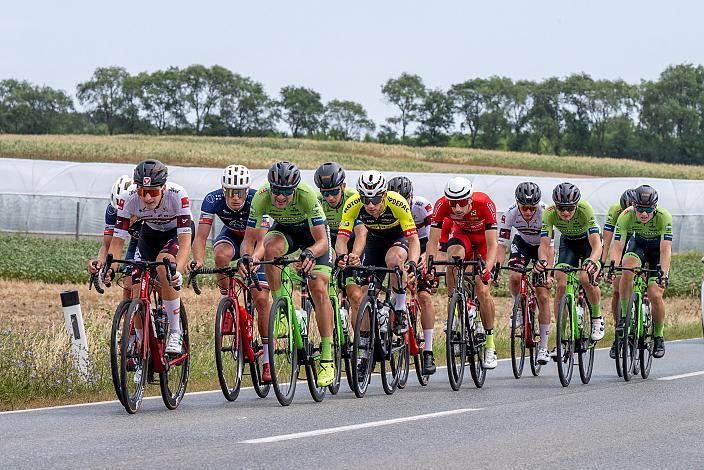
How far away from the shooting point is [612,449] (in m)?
8.91

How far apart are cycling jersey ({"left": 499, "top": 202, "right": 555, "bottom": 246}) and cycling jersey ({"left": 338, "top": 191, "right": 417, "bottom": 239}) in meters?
2.32

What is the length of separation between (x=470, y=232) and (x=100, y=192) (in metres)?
38.3

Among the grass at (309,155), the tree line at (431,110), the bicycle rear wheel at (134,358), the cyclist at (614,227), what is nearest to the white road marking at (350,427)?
the bicycle rear wheel at (134,358)

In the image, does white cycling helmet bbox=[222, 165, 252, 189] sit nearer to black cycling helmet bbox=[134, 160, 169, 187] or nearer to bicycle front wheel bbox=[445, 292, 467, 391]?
black cycling helmet bbox=[134, 160, 169, 187]

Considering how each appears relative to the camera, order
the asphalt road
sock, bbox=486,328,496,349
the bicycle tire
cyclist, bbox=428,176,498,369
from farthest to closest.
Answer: sock, bbox=486,328,496,349 → cyclist, bbox=428,176,498,369 → the bicycle tire → the asphalt road

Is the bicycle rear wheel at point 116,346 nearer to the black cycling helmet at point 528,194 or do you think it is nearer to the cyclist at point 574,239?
the cyclist at point 574,239

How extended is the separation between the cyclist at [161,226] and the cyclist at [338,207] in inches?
50.0

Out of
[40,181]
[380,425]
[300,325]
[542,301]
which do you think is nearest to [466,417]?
[380,425]

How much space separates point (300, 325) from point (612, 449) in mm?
3415

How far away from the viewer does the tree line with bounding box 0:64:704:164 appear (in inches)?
5113

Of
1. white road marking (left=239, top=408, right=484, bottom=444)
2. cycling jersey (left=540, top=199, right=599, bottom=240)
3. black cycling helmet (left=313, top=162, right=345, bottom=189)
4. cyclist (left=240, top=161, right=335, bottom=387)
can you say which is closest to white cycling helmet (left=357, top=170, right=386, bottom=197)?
black cycling helmet (left=313, top=162, right=345, bottom=189)

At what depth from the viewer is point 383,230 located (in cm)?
1323

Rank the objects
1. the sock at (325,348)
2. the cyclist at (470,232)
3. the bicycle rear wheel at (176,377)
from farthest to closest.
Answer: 1. the cyclist at (470,232)
2. the sock at (325,348)
3. the bicycle rear wheel at (176,377)

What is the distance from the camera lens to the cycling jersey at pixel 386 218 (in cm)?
1259
